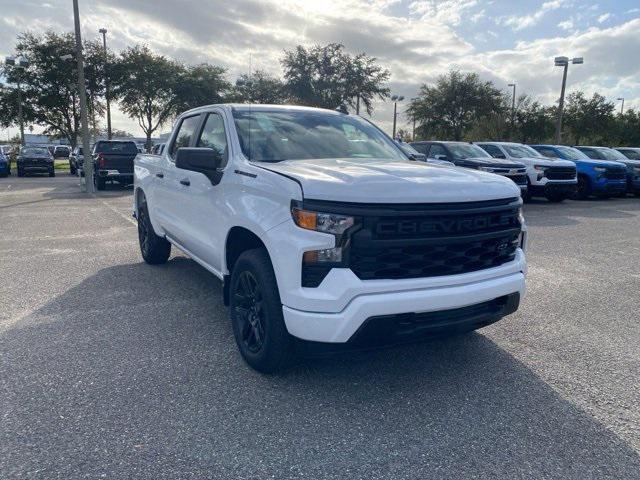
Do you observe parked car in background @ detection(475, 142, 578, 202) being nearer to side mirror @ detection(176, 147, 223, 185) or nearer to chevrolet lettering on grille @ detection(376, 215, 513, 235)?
chevrolet lettering on grille @ detection(376, 215, 513, 235)

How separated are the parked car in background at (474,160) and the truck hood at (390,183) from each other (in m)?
10.4

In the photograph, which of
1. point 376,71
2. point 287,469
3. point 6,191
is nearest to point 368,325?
point 287,469

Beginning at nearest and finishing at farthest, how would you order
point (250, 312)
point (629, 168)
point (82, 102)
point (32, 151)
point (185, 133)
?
point (250, 312) < point (185, 133) < point (82, 102) < point (629, 168) < point (32, 151)

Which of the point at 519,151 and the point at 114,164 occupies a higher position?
the point at 519,151

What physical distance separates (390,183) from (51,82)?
36300 millimetres

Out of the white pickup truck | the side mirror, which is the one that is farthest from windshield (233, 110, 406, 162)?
the side mirror

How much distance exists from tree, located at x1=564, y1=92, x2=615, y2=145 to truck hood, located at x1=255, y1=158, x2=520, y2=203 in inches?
1714

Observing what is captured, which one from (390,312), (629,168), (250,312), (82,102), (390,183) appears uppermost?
(82,102)

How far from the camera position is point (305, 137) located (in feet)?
14.1

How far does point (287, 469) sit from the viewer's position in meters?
2.53

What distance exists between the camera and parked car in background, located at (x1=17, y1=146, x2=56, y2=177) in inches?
1027

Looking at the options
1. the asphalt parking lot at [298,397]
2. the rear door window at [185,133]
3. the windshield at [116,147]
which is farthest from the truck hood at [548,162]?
the windshield at [116,147]

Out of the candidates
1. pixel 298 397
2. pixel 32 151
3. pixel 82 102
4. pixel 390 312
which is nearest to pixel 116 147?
pixel 82 102

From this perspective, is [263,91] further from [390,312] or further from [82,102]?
[390,312]
